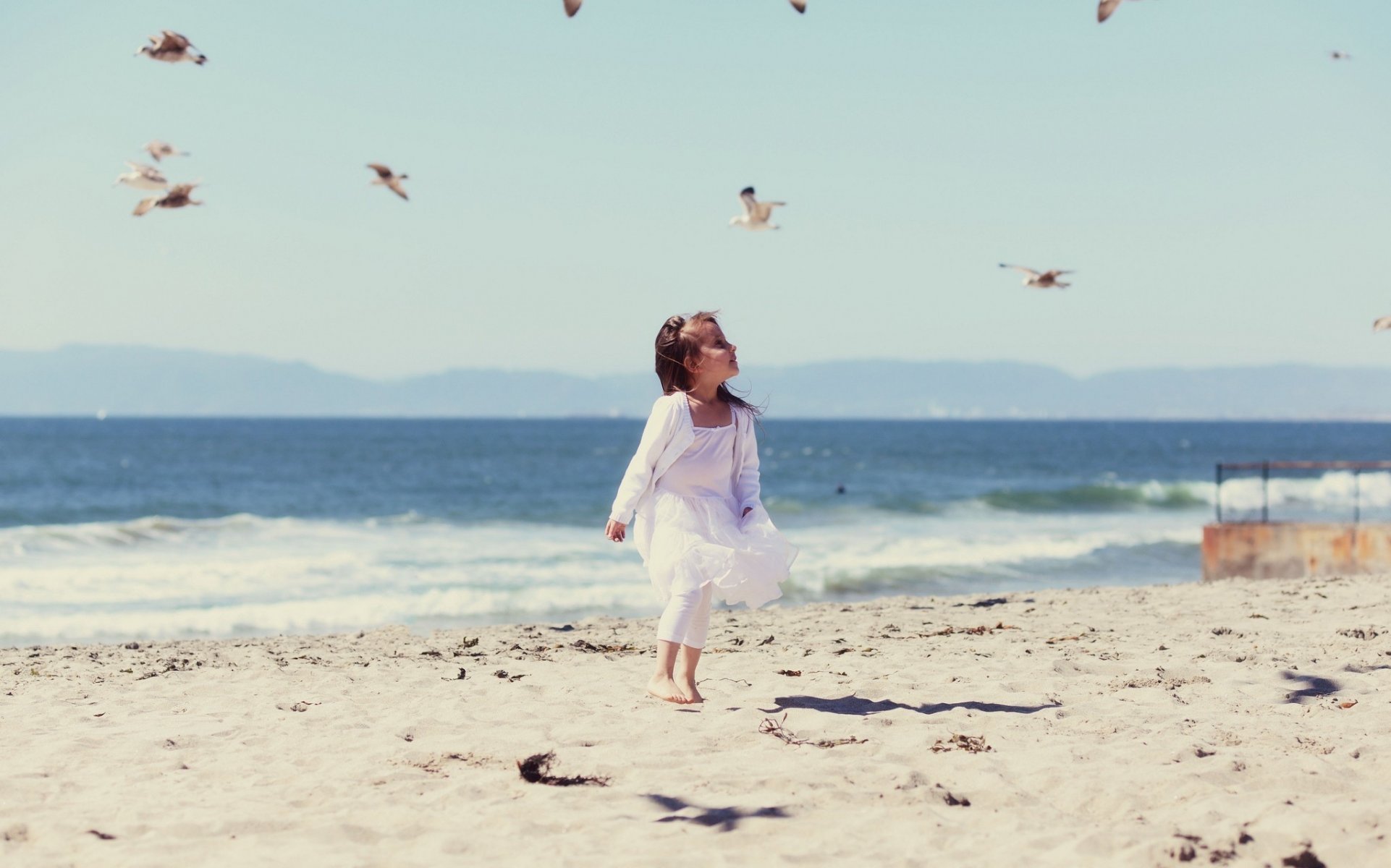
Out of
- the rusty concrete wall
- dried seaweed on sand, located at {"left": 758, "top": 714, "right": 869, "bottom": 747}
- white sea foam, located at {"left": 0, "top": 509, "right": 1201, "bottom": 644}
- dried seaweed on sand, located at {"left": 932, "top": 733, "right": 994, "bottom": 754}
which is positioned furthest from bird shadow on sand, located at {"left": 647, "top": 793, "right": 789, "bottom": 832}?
the rusty concrete wall

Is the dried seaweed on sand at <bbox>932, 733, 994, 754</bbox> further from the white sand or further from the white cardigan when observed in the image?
the white cardigan

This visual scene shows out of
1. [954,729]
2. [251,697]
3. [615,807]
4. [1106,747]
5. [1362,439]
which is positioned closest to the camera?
[615,807]

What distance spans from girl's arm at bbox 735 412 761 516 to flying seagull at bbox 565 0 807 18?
206 cm

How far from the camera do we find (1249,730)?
457 centimetres

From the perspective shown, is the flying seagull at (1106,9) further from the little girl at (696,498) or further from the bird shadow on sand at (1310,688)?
the bird shadow on sand at (1310,688)

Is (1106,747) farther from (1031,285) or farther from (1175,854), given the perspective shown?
(1031,285)

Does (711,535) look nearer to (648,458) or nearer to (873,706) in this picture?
(648,458)

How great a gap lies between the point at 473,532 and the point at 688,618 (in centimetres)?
2080

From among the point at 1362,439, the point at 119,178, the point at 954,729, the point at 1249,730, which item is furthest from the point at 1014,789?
the point at 1362,439

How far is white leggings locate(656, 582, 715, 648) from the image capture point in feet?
16.3

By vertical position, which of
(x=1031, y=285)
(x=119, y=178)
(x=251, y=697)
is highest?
(x=119, y=178)

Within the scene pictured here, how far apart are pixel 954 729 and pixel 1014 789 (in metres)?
0.81

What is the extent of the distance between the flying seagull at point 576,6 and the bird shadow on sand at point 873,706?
321 centimetres

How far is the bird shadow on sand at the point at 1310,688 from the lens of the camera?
5.21m
